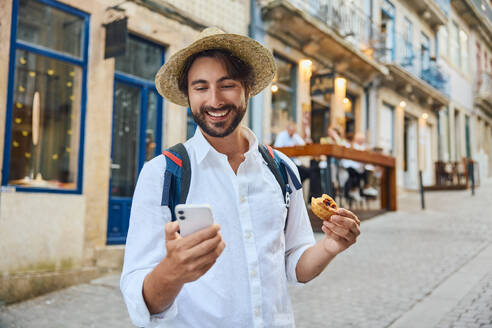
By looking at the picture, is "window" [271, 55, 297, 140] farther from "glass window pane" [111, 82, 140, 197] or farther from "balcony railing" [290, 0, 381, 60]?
"glass window pane" [111, 82, 140, 197]

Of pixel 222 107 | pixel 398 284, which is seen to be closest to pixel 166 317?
pixel 222 107

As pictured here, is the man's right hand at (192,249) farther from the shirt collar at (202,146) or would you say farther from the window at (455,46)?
the window at (455,46)

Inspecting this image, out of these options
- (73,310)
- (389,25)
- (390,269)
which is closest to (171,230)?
(73,310)

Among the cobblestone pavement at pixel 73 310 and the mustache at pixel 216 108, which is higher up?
the mustache at pixel 216 108

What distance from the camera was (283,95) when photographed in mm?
12180

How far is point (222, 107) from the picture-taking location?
1.76 meters

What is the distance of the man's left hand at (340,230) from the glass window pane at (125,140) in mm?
6384

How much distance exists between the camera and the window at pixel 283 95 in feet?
38.5

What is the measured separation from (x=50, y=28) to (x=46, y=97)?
38.7 inches

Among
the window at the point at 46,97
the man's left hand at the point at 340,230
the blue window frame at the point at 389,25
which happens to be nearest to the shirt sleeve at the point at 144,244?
the man's left hand at the point at 340,230

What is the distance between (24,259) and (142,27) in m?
4.23

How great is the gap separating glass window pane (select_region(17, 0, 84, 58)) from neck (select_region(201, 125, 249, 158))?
5549 mm

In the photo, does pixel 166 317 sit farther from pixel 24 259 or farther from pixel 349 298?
pixel 24 259

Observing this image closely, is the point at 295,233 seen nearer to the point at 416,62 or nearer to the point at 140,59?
the point at 140,59
